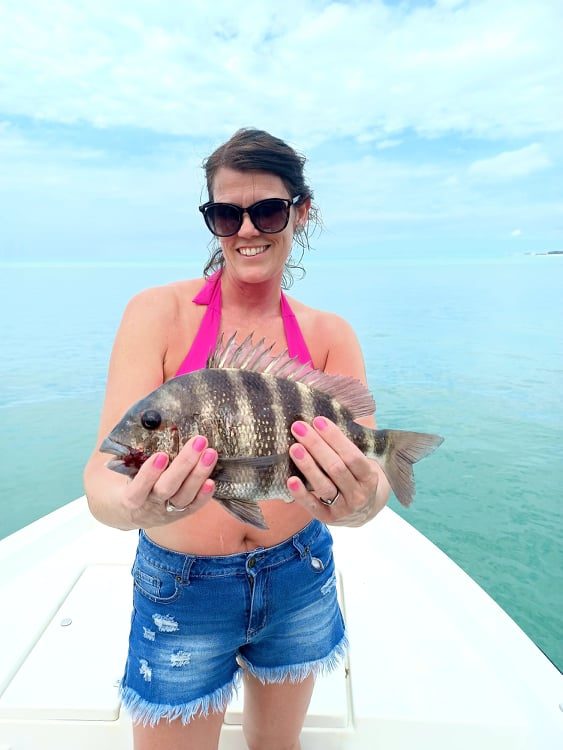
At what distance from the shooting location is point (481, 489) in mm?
6605

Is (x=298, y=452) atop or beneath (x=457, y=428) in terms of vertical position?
atop

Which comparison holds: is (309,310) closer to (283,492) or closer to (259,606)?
(283,492)

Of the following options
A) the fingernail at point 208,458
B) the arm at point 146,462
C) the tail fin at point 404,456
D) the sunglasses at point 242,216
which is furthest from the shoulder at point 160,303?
the tail fin at point 404,456

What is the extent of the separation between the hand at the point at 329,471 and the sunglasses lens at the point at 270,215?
67 centimetres

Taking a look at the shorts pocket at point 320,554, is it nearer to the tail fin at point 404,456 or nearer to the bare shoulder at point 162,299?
the tail fin at point 404,456

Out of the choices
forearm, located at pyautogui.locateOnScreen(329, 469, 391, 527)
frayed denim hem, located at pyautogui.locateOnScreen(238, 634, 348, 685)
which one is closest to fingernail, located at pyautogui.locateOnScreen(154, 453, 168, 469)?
forearm, located at pyautogui.locateOnScreen(329, 469, 391, 527)

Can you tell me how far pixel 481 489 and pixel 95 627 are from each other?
5.41m

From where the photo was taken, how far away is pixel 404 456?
5.05 ft

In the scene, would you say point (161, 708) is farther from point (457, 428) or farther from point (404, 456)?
point (457, 428)

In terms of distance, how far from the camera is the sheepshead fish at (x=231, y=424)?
4.17 feet

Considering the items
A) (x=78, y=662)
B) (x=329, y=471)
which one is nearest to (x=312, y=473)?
(x=329, y=471)

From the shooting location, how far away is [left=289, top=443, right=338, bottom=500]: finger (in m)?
1.27

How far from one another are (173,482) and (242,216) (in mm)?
871

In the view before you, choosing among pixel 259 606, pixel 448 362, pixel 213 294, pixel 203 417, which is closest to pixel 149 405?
pixel 203 417
